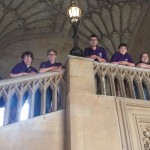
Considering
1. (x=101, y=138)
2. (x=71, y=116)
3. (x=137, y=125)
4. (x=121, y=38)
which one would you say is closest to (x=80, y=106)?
(x=71, y=116)

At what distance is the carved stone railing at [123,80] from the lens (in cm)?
534

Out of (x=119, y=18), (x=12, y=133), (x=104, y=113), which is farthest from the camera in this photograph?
(x=119, y=18)

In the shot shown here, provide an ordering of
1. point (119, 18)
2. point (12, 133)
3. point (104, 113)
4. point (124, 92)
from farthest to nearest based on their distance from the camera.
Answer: point (119, 18)
point (124, 92)
point (104, 113)
point (12, 133)

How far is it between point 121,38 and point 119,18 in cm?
83

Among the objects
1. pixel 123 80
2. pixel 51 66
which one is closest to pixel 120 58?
pixel 123 80

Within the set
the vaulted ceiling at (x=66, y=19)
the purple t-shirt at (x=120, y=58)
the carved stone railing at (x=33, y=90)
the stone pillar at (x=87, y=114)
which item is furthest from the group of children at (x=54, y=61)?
the vaulted ceiling at (x=66, y=19)

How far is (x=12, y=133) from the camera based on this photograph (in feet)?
14.4

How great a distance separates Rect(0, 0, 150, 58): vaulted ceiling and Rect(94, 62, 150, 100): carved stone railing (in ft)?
24.6

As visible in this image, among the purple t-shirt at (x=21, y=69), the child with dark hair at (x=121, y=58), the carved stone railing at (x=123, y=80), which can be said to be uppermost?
the child with dark hair at (x=121, y=58)

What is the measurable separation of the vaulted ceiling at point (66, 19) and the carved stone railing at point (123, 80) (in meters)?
7.49

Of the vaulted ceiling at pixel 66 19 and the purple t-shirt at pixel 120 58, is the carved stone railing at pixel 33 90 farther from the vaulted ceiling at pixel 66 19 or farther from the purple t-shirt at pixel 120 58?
the vaulted ceiling at pixel 66 19

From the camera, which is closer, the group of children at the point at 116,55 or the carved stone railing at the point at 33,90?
the carved stone railing at the point at 33,90

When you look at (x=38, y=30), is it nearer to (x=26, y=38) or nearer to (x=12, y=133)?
(x=26, y=38)

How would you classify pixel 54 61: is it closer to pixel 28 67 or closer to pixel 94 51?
pixel 28 67
